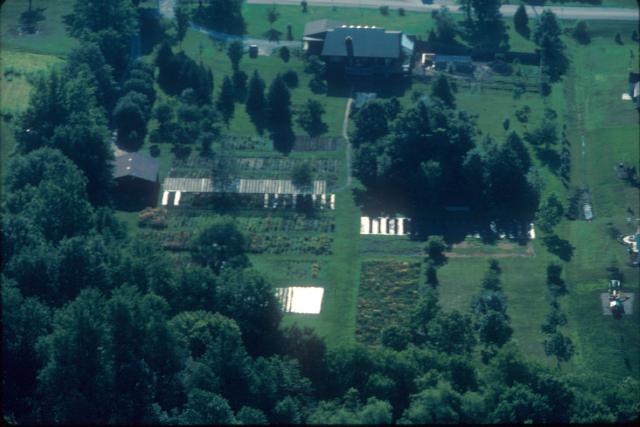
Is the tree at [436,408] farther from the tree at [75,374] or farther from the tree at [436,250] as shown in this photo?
the tree at [436,250]

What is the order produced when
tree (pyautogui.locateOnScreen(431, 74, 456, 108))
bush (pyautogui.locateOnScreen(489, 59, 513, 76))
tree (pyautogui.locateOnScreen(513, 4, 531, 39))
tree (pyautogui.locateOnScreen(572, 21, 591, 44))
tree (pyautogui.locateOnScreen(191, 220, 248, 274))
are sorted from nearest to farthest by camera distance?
tree (pyautogui.locateOnScreen(191, 220, 248, 274))
tree (pyautogui.locateOnScreen(431, 74, 456, 108))
bush (pyautogui.locateOnScreen(489, 59, 513, 76))
tree (pyautogui.locateOnScreen(572, 21, 591, 44))
tree (pyautogui.locateOnScreen(513, 4, 531, 39))

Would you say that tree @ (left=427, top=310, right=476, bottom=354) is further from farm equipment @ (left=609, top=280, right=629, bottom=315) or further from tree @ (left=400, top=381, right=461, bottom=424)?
farm equipment @ (left=609, top=280, right=629, bottom=315)

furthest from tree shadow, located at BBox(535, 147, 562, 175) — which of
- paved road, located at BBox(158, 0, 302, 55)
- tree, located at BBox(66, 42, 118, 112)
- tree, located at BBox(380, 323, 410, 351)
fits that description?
tree, located at BBox(66, 42, 118, 112)

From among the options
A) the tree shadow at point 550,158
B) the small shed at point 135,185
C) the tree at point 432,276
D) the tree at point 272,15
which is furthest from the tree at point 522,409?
the tree at point 272,15

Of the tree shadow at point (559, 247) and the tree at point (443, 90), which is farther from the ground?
the tree at point (443, 90)

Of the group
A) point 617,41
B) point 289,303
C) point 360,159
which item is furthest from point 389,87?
point 289,303

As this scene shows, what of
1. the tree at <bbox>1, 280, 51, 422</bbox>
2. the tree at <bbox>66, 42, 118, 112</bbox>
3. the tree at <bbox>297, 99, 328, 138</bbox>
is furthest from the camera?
the tree at <bbox>66, 42, 118, 112</bbox>
